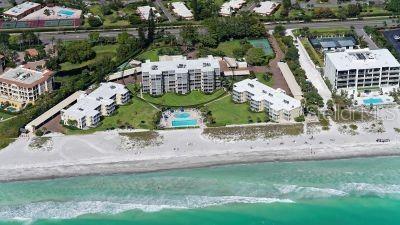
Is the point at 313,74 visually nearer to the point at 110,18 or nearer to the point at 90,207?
the point at 110,18

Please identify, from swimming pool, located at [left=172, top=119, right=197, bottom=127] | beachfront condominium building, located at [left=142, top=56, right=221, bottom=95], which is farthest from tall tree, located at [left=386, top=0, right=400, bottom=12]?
swimming pool, located at [left=172, top=119, right=197, bottom=127]

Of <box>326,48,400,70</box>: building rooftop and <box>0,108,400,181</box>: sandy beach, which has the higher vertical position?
<box>326,48,400,70</box>: building rooftop

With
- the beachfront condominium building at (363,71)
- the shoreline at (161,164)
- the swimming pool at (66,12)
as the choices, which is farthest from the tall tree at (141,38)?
the shoreline at (161,164)

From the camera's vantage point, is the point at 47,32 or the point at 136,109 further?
the point at 47,32

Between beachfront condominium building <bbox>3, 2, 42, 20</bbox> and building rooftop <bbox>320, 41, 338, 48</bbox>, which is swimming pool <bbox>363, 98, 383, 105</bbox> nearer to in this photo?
building rooftop <bbox>320, 41, 338, 48</bbox>

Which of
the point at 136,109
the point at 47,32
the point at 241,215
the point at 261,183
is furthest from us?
the point at 47,32

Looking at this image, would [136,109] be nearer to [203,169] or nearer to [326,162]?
[203,169]

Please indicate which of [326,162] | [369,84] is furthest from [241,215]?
[369,84]
